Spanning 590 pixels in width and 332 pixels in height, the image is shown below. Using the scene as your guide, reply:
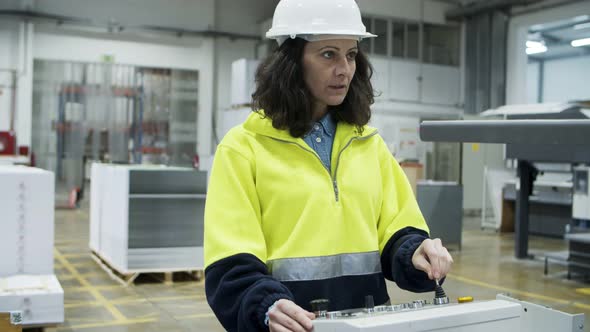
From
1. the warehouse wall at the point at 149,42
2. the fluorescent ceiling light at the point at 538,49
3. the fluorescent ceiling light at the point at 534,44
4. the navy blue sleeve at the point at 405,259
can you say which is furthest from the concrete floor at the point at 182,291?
the fluorescent ceiling light at the point at 538,49

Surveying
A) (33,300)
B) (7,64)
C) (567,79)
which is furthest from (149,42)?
(567,79)

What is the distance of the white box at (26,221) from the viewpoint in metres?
4.37

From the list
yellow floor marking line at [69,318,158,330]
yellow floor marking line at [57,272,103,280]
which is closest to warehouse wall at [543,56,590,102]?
yellow floor marking line at [57,272,103,280]

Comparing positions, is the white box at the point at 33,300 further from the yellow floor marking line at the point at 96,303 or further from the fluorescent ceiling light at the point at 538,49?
the fluorescent ceiling light at the point at 538,49

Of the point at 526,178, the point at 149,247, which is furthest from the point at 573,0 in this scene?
the point at 149,247

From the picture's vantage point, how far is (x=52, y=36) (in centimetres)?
1227

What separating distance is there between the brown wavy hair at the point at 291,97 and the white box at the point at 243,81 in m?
9.13

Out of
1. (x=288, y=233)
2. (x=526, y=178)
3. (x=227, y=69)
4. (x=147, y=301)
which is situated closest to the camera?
(x=288, y=233)

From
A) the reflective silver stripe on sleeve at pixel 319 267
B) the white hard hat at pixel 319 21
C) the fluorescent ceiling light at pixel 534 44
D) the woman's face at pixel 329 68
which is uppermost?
the fluorescent ceiling light at pixel 534 44

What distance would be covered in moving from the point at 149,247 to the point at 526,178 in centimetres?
482

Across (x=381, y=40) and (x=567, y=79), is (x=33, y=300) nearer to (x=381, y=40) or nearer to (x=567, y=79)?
(x=381, y=40)

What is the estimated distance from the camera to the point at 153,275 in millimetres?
6477

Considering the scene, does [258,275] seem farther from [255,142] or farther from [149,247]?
[149,247]

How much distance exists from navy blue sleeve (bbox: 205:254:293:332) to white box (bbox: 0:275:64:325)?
2.99 metres
